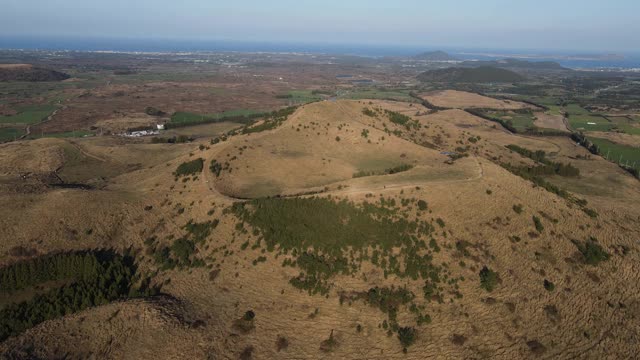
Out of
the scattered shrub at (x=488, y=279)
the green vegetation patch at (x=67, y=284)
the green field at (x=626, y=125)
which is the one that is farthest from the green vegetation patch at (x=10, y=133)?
the green field at (x=626, y=125)

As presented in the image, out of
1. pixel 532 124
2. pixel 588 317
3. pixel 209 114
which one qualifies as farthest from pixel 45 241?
pixel 532 124

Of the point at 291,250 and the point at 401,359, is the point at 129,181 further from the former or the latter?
the point at 401,359

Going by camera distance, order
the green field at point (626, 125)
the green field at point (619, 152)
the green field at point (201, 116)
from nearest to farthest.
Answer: the green field at point (619, 152), the green field at point (626, 125), the green field at point (201, 116)

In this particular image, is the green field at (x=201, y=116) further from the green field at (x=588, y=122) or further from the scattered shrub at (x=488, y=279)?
the green field at (x=588, y=122)

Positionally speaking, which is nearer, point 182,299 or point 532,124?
point 182,299

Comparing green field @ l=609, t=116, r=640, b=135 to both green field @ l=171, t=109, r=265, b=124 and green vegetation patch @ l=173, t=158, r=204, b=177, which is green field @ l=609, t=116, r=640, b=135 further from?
green vegetation patch @ l=173, t=158, r=204, b=177

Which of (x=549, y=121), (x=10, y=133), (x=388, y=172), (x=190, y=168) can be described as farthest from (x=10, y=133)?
(x=549, y=121)
